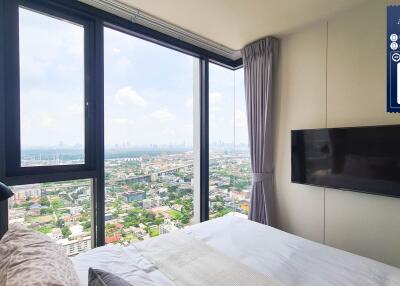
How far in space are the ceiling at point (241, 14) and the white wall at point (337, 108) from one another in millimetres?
183

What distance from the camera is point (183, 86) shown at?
2801 mm

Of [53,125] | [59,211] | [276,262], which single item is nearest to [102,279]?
[276,262]

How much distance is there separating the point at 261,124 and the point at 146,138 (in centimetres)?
133

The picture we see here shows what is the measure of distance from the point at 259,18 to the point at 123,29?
1.36 m

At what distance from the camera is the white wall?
6.11ft

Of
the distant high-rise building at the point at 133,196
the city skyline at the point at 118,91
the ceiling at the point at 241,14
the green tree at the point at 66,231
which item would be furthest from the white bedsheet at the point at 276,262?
the ceiling at the point at 241,14

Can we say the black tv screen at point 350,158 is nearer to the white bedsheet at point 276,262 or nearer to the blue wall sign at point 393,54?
the blue wall sign at point 393,54

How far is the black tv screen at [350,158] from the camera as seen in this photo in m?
1.73

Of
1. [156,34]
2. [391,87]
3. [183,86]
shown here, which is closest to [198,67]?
[183,86]

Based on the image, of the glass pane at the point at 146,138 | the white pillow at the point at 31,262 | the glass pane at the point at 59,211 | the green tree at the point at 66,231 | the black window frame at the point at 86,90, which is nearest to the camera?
the white pillow at the point at 31,262

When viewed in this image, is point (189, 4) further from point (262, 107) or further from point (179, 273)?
point (179, 273)

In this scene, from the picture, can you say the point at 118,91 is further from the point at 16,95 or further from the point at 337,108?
the point at 337,108

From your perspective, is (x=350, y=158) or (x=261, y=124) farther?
(x=261, y=124)

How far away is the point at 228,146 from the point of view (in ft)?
10.5
